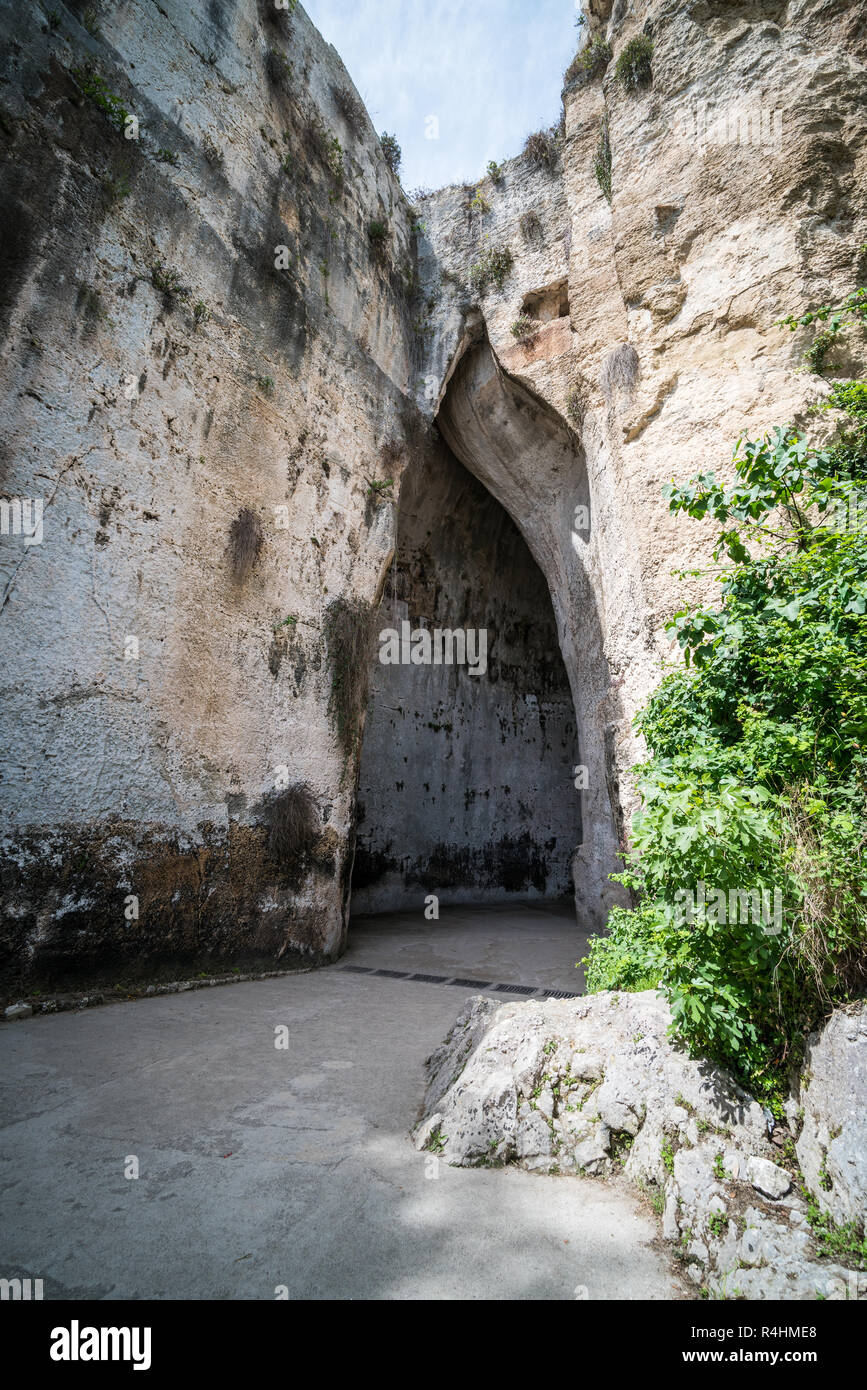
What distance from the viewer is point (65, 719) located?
218 inches

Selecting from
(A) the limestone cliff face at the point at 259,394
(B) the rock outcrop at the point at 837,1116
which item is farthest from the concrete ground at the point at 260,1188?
(A) the limestone cliff face at the point at 259,394

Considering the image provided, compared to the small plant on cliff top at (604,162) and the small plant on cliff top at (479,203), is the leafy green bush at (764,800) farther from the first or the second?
the small plant on cliff top at (479,203)

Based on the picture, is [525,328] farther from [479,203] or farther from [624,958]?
[624,958]

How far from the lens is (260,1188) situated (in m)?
2.71

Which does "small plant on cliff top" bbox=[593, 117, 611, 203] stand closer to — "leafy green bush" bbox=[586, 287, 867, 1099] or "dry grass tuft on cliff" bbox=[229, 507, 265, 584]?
"dry grass tuft on cliff" bbox=[229, 507, 265, 584]

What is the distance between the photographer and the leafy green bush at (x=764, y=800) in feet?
8.39

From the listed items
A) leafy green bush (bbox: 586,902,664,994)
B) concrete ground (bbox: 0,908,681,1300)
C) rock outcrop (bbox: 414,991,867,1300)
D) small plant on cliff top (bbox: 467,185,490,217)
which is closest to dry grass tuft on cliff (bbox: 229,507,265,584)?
concrete ground (bbox: 0,908,681,1300)

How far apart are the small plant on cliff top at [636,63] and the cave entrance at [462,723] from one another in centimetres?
611

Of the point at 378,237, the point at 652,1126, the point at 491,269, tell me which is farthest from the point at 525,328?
the point at 652,1126

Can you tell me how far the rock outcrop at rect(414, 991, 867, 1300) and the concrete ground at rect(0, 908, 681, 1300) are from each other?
124mm

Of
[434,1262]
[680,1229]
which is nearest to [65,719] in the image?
[434,1262]

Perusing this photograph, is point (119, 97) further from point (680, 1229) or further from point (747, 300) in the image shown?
point (680, 1229)

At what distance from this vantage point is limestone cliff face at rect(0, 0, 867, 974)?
5633 millimetres

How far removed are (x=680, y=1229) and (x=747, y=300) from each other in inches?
304
